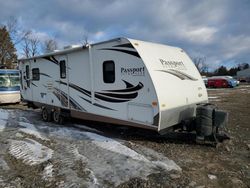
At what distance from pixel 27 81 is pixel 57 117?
324cm

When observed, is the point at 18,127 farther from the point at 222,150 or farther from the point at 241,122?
the point at 241,122

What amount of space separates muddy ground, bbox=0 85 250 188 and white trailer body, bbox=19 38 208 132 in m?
0.66

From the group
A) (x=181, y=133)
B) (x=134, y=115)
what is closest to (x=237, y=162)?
(x=181, y=133)

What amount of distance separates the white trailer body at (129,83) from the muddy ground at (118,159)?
66 cm

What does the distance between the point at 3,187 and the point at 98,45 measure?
15.7ft

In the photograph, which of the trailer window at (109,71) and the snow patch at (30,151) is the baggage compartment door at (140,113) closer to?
the trailer window at (109,71)

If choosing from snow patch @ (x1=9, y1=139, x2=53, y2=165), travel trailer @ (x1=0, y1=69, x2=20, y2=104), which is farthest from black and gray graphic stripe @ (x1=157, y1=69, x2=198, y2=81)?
travel trailer @ (x1=0, y1=69, x2=20, y2=104)

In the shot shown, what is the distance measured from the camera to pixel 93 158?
6172 mm

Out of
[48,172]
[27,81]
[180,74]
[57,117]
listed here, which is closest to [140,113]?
[180,74]

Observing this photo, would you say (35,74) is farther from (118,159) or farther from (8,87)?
(118,159)

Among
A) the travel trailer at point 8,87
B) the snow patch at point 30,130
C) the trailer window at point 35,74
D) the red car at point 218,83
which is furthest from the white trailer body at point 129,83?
the red car at point 218,83

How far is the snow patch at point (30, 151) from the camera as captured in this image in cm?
615

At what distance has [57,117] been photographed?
35.2 ft

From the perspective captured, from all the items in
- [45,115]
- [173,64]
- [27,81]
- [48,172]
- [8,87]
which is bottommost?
[48,172]
